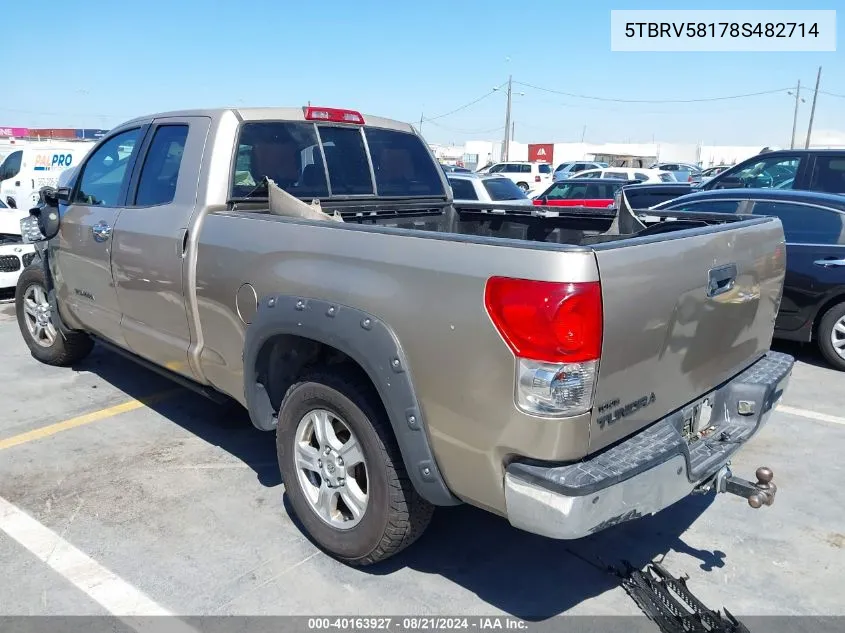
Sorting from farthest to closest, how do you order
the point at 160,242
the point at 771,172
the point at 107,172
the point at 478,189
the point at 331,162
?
1. the point at 478,189
2. the point at 771,172
3. the point at 107,172
4. the point at 331,162
5. the point at 160,242

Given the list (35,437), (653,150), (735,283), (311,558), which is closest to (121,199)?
(35,437)

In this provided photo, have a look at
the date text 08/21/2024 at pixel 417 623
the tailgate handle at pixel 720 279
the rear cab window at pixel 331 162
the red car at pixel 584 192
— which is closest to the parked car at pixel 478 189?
the red car at pixel 584 192

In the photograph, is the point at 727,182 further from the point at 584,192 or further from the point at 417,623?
the point at 417,623

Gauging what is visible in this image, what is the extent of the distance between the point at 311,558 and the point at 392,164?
2621 mm

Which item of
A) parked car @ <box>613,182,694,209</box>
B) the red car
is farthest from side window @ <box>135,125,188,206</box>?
the red car

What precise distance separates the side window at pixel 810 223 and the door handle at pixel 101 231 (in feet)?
18.5

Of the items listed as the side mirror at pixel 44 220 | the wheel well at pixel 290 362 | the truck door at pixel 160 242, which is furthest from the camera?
the side mirror at pixel 44 220

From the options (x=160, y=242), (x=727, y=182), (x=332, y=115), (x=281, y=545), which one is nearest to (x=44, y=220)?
(x=160, y=242)

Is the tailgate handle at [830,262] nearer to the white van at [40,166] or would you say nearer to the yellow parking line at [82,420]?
the yellow parking line at [82,420]

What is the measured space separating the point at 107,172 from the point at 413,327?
3103 millimetres

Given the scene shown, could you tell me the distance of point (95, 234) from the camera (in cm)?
447

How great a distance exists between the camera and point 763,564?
325 centimetres

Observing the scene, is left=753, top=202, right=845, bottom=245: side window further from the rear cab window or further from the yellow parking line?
the yellow parking line

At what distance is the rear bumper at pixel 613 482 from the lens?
7.55 ft
